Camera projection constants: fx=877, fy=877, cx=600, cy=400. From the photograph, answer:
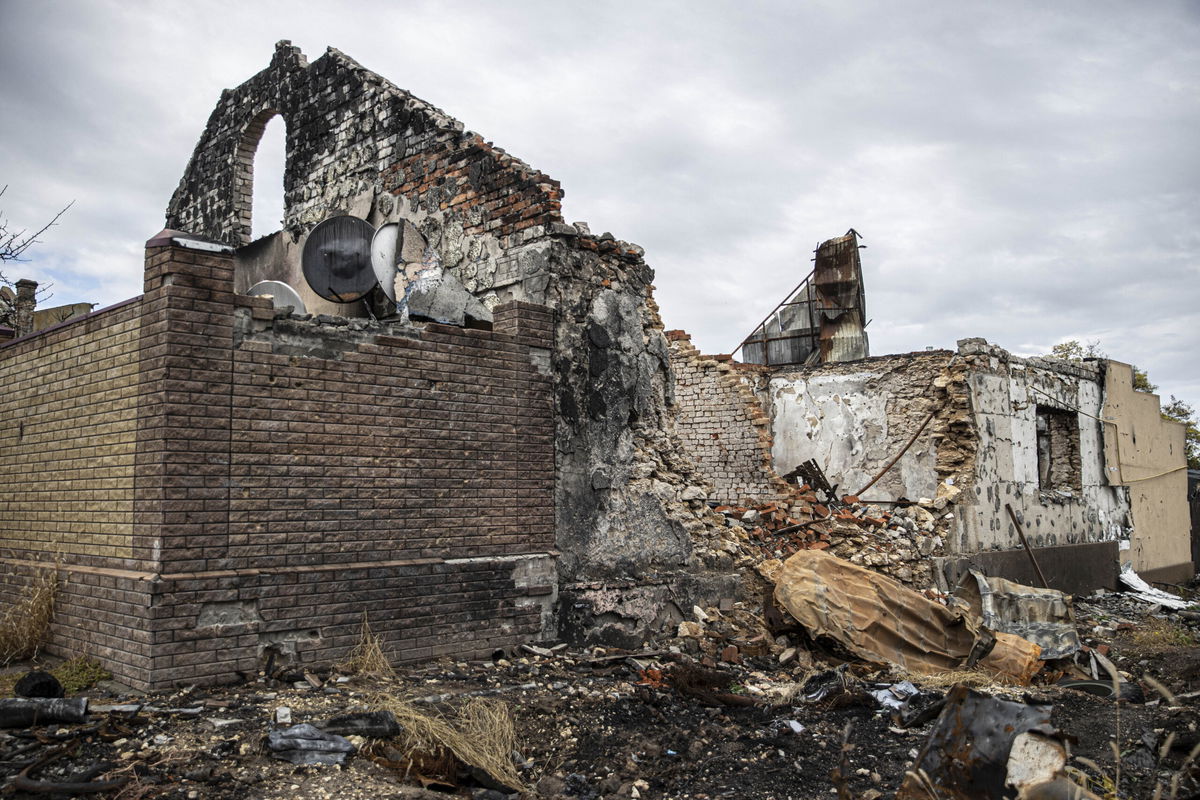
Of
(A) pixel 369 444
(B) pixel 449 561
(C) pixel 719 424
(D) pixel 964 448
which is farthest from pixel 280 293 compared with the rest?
(D) pixel 964 448

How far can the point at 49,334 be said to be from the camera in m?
6.65

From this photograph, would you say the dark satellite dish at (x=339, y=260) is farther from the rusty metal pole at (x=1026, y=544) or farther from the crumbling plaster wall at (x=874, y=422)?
the rusty metal pole at (x=1026, y=544)

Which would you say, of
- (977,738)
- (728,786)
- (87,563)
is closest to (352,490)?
(87,563)

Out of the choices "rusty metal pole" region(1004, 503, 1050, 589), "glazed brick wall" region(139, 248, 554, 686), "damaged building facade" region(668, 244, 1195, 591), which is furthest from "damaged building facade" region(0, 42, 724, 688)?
"rusty metal pole" region(1004, 503, 1050, 589)

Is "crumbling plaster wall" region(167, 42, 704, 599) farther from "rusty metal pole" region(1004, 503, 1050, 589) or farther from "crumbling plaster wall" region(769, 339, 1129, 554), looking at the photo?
"rusty metal pole" region(1004, 503, 1050, 589)

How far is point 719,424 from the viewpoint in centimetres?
1377

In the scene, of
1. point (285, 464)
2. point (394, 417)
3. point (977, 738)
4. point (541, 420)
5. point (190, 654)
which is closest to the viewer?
point (977, 738)

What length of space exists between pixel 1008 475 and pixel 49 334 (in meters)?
11.1

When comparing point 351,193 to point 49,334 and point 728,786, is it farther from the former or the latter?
point 728,786

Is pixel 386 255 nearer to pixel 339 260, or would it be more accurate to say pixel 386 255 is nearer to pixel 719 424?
pixel 339 260

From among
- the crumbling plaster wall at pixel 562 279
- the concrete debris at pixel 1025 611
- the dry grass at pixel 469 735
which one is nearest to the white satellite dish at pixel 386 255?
the crumbling plaster wall at pixel 562 279

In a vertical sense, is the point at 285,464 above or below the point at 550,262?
below

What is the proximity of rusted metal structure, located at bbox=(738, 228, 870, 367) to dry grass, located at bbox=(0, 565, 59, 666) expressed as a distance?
12451 mm

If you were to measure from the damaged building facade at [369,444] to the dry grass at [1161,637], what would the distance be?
17.1 ft
